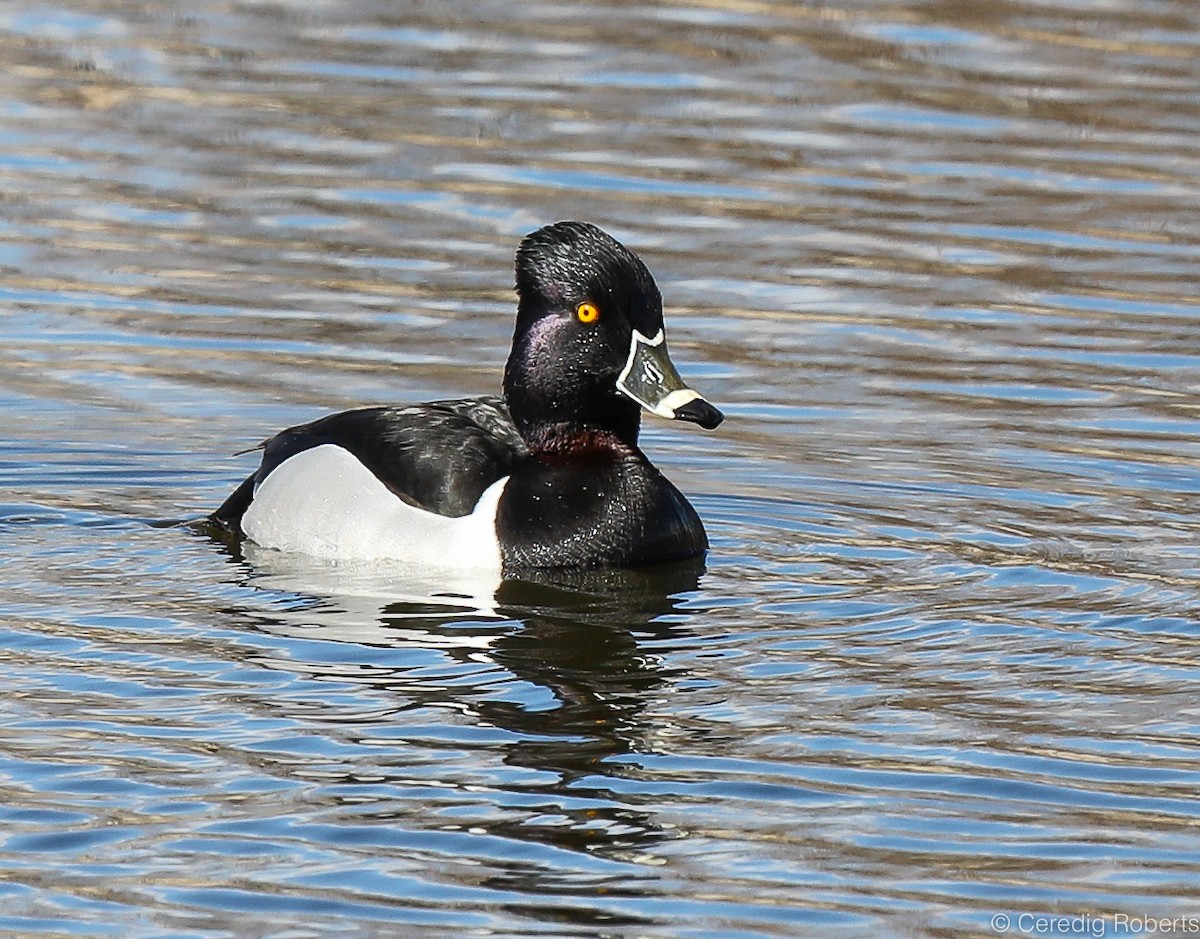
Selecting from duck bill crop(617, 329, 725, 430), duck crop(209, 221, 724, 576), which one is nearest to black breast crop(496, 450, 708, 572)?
duck crop(209, 221, 724, 576)

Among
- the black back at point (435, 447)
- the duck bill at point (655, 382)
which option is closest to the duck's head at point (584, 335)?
the duck bill at point (655, 382)

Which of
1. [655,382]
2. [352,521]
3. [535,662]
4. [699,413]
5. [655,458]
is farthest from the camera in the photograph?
[655,458]

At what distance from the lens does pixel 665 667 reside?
890cm

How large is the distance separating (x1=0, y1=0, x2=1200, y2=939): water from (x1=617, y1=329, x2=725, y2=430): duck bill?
0.67m

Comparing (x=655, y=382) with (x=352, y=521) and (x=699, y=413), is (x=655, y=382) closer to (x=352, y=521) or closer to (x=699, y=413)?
(x=699, y=413)

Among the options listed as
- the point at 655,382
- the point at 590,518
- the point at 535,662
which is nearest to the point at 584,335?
the point at 655,382

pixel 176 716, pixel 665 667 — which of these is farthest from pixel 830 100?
pixel 176 716

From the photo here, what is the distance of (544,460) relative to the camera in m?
10.4

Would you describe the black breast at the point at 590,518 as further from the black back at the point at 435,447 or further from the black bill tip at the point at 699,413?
the black bill tip at the point at 699,413

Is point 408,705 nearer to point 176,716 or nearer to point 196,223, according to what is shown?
point 176,716

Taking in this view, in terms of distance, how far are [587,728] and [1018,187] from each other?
8370 mm

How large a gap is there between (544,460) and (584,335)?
0.52 meters

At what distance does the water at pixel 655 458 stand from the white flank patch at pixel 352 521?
0.57 feet

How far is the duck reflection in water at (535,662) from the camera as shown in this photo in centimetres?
741
